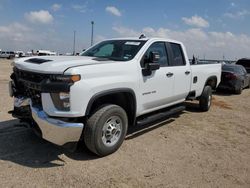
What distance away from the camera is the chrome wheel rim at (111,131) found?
178 inches

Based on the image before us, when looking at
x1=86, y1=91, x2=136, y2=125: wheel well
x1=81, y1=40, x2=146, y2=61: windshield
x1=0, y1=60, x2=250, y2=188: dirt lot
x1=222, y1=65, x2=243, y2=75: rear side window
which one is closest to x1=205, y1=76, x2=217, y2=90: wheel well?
x1=0, y1=60, x2=250, y2=188: dirt lot

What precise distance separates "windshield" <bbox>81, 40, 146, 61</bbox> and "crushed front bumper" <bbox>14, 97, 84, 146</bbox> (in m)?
1.74

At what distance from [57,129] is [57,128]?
0.01m

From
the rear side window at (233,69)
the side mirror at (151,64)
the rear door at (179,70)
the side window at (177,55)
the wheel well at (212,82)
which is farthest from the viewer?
the rear side window at (233,69)

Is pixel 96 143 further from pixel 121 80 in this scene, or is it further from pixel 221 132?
pixel 221 132

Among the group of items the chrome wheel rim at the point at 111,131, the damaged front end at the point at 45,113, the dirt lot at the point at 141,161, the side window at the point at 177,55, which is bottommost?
the dirt lot at the point at 141,161

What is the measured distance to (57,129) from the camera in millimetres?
3920

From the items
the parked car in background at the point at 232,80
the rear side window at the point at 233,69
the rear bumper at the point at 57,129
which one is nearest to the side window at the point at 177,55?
the rear bumper at the point at 57,129

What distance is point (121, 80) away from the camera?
459cm

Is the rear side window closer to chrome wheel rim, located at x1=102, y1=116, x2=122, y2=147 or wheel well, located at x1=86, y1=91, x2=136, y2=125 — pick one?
wheel well, located at x1=86, y1=91, x2=136, y2=125

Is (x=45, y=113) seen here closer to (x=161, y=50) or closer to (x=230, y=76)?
(x=161, y=50)

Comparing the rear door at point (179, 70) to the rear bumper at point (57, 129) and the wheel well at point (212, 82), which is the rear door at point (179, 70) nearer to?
the wheel well at point (212, 82)

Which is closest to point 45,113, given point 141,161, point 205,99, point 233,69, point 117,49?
point 141,161

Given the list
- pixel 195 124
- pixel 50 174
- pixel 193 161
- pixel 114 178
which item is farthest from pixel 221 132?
pixel 50 174
